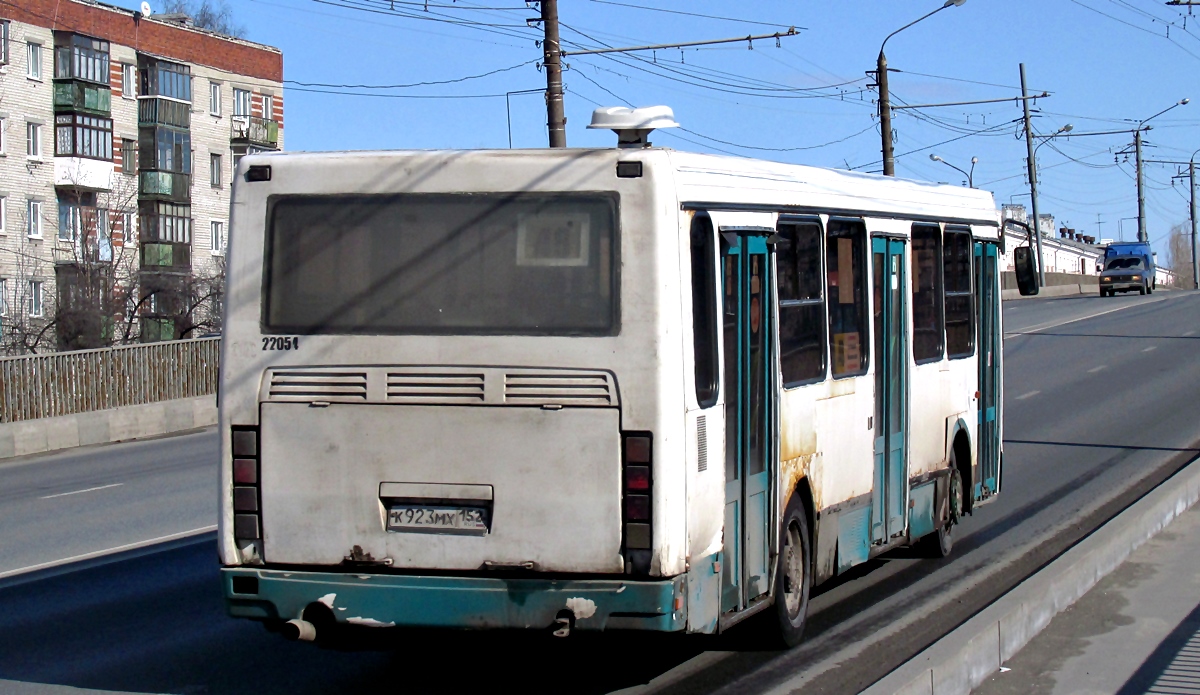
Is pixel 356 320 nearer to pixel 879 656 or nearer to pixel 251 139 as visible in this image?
pixel 879 656

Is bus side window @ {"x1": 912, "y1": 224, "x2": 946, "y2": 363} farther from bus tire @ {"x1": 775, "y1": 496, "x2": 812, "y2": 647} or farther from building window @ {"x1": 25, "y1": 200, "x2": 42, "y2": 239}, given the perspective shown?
building window @ {"x1": 25, "y1": 200, "x2": 42, "y2": 239}

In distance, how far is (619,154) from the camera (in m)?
6.35

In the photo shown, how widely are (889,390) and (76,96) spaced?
4693 cm

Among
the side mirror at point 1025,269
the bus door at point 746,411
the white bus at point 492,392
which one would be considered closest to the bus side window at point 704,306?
the white bus at point 492,392

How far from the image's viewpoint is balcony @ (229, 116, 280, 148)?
2347 inches

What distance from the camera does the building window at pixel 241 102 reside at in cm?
6084

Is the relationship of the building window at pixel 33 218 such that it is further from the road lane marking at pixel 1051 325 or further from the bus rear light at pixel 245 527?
the bus rear light at pixel 245 527

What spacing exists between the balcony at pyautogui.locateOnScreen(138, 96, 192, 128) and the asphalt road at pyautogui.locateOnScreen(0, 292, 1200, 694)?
38.9 metres

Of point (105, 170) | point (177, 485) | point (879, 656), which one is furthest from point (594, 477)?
point (105, 170)

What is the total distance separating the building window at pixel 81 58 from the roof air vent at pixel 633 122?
4873 cm

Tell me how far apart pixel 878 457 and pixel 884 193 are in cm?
167

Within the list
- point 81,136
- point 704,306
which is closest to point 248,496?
point 704,306

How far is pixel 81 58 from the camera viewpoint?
51781 millimetres

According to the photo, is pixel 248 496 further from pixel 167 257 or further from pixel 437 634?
pixel 167 257
